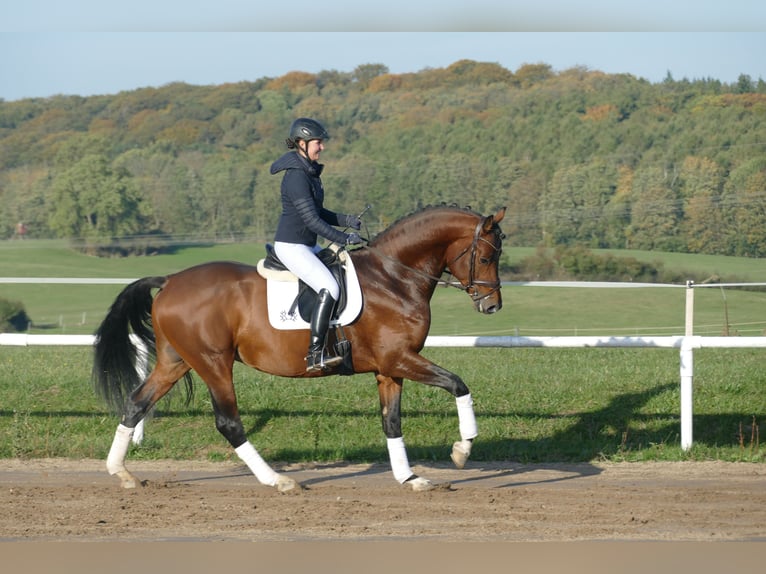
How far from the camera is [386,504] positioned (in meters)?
7.40

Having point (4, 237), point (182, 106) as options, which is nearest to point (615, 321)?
point (4, 237)

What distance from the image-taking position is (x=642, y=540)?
613 cm

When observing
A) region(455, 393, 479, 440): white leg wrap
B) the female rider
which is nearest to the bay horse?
region(455, 393, 479, 440): white leg wrap

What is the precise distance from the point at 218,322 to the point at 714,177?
60.4 m

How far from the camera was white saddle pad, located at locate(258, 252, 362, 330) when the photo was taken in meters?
8.01

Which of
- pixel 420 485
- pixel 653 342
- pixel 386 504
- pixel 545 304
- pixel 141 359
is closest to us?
pixel 386 504

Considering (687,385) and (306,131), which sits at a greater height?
(306,131)

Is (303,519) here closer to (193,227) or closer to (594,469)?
(594,469)

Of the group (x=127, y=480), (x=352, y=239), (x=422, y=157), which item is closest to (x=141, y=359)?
(x=127, y=480)

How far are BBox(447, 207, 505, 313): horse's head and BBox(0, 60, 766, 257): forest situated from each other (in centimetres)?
4338

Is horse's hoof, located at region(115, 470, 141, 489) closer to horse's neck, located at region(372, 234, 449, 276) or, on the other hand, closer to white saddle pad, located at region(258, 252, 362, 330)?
white saddle pad, located at region(258, 252, 362, 330)

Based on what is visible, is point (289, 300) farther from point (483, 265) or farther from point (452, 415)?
point (452, 415)

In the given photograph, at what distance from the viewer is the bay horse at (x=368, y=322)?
7.99 m

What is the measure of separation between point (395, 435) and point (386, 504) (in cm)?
76
